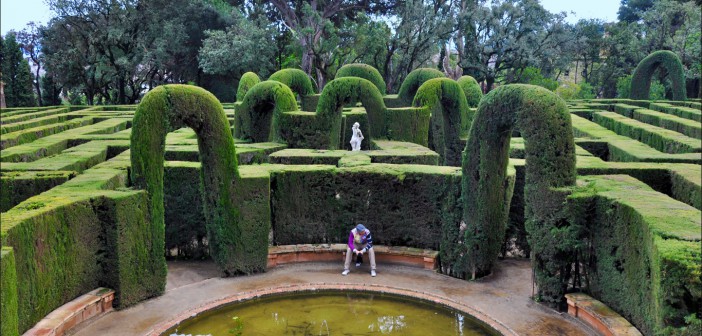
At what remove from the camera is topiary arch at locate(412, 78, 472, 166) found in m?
19.4

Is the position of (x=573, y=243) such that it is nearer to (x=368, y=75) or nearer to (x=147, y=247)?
(x=147, y=247)

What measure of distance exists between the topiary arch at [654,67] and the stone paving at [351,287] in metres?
23.0

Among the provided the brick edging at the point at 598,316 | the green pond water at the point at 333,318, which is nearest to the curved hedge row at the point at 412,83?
the green pond water at the point at 333,318

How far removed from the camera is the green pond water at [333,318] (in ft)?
29.6

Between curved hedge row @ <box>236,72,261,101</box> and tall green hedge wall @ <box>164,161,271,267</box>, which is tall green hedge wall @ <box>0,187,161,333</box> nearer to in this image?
tall green hedge wall @ <box>164,161,271,267</box>

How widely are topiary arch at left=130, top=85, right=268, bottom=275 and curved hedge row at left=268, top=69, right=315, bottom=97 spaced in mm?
15094

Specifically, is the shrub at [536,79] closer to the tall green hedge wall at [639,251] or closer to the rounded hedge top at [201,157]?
the tall green hedge wall at [639,251]

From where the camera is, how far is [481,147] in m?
10.8

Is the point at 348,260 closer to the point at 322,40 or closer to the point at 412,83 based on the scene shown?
the point at 412,83

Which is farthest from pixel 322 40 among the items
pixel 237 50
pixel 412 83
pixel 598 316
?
pixel 598 316

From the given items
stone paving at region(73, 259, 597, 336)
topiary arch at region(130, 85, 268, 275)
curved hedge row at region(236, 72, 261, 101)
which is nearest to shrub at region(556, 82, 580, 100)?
curved hedge row at region(236, 72, 261, 101)

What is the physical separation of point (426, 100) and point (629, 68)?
3044 centimetres

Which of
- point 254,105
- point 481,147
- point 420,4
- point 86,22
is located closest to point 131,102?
point 86,22

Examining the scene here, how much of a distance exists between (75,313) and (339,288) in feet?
15.2
